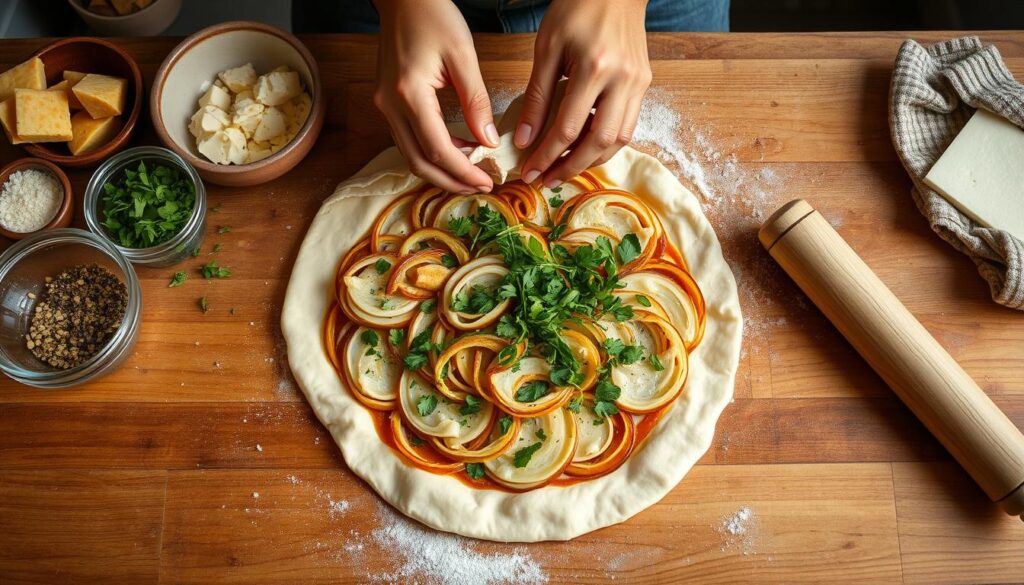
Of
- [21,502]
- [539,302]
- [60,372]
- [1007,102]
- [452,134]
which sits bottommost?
[21,502]

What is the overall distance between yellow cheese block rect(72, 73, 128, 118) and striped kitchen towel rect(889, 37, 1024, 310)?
8.47 feet

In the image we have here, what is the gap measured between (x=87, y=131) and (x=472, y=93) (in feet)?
4.31

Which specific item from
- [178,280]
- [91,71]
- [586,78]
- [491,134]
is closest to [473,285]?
[491,134]

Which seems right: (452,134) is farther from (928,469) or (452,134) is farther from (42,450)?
(928,469)

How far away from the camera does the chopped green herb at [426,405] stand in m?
2.16

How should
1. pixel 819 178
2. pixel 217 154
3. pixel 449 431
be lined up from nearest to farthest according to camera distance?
pixel 449 431 → pixel 217 154 → pixel 819 178

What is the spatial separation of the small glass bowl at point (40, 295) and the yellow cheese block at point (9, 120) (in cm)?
34

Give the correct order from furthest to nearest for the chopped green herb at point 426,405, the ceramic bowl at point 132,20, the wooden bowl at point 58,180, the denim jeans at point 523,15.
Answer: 1. the ceramic bowl at point 132,20
2. the denim jeans at point 523,15
3. the wooden bowl at point 58,180
4. the chopped green herb at point 426,405

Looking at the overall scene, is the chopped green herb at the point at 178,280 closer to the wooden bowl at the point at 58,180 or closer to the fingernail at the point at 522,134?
the wooden bowl at the point at 58,180

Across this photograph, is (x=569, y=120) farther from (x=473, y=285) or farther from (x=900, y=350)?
(x=900, y=350)

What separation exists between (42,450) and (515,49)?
2.03 m

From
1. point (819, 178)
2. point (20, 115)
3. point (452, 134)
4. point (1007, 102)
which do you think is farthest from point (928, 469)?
point (20, 115)

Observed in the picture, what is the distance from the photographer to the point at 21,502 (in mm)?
2213

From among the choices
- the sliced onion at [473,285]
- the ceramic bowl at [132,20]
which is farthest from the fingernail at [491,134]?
the ceramic bowl at [132,20]
